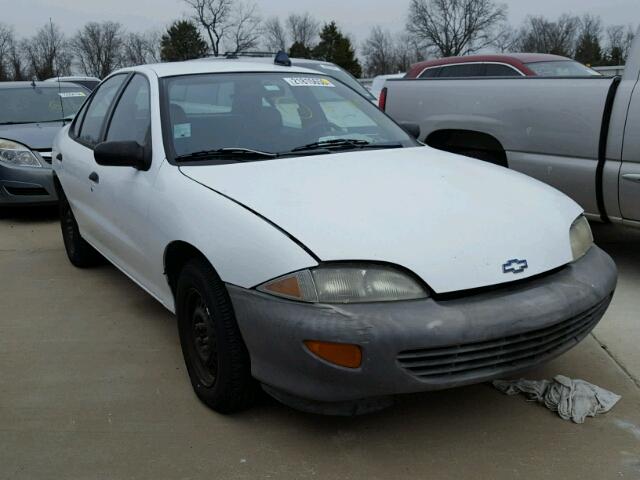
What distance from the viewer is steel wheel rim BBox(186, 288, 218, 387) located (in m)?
2.81

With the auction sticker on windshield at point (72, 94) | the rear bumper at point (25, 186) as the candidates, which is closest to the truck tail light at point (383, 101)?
the rear bumper at point (25, 186)

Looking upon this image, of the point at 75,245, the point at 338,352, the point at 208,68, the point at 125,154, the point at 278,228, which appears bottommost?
the point at 75,245

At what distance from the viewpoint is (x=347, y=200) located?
269 centimetres

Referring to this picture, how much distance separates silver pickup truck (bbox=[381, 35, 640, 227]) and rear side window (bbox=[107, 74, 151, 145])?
2753mm

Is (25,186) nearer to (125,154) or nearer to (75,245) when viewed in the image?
(75,245)

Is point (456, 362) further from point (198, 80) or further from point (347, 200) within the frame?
point (198, 80)

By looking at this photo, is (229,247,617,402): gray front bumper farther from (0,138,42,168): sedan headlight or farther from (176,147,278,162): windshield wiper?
(0,138,42,168): sedan headlight

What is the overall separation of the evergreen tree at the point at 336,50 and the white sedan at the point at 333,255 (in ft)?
215

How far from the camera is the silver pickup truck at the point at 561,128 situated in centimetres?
436

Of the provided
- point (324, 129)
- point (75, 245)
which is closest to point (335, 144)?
point (324, 129)

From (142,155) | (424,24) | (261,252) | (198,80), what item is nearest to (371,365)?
(261,252)

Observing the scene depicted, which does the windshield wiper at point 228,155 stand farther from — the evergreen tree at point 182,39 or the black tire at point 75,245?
the evergreen tree at point 182,39

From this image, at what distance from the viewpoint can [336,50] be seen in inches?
2685

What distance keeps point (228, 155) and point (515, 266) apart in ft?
5.00
